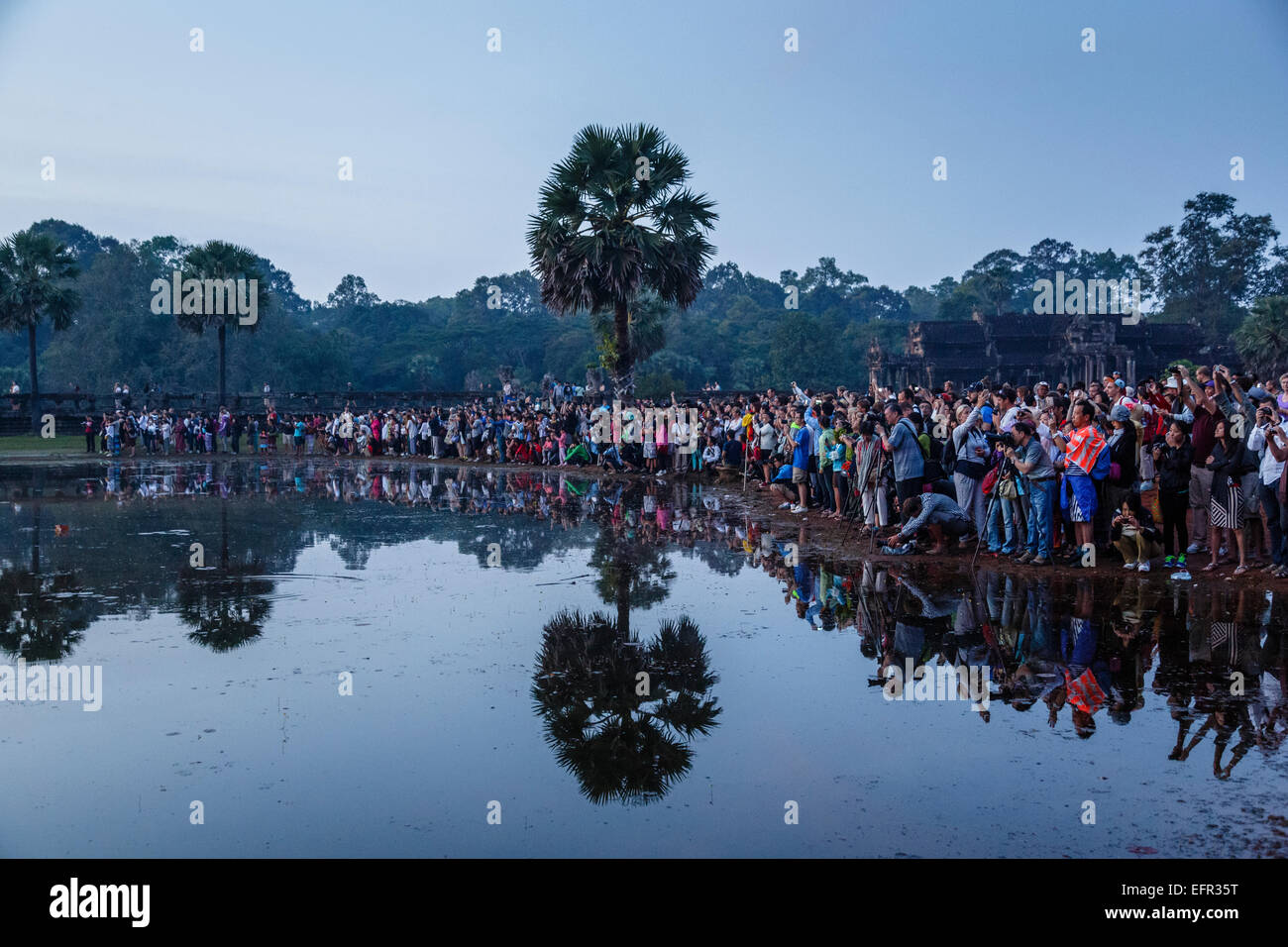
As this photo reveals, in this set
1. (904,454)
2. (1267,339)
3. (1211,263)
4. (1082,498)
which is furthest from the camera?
(1211,263)

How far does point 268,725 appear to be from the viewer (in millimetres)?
6328

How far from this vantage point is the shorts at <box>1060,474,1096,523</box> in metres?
11.0

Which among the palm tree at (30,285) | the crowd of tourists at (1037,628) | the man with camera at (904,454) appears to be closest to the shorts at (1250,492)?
the crowd of tourists at (1037,628)

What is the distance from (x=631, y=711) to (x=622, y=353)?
81.4ft

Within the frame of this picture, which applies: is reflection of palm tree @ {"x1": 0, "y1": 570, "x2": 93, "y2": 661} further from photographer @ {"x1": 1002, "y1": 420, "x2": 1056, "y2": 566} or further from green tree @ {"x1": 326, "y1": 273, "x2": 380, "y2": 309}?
green tree @ {"x1": 326, "y1": 273, "x2": 380, "y2": 309}

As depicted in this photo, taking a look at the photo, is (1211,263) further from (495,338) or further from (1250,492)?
(1250,492)

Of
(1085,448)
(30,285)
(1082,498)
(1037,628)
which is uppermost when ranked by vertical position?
(30,285)

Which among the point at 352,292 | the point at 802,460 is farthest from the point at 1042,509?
the point at 352,292

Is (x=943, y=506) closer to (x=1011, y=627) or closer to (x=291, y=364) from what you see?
(x=1011, y=627)

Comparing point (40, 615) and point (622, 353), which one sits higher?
point (622, 353)

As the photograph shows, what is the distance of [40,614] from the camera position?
947 cm

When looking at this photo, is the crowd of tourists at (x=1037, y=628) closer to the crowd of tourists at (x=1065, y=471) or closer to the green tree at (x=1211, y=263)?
the crowd of tourists at (x=1065, y=471)

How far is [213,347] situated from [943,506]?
209 ft

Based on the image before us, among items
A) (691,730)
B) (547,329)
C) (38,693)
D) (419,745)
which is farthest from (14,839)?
(547,329)
